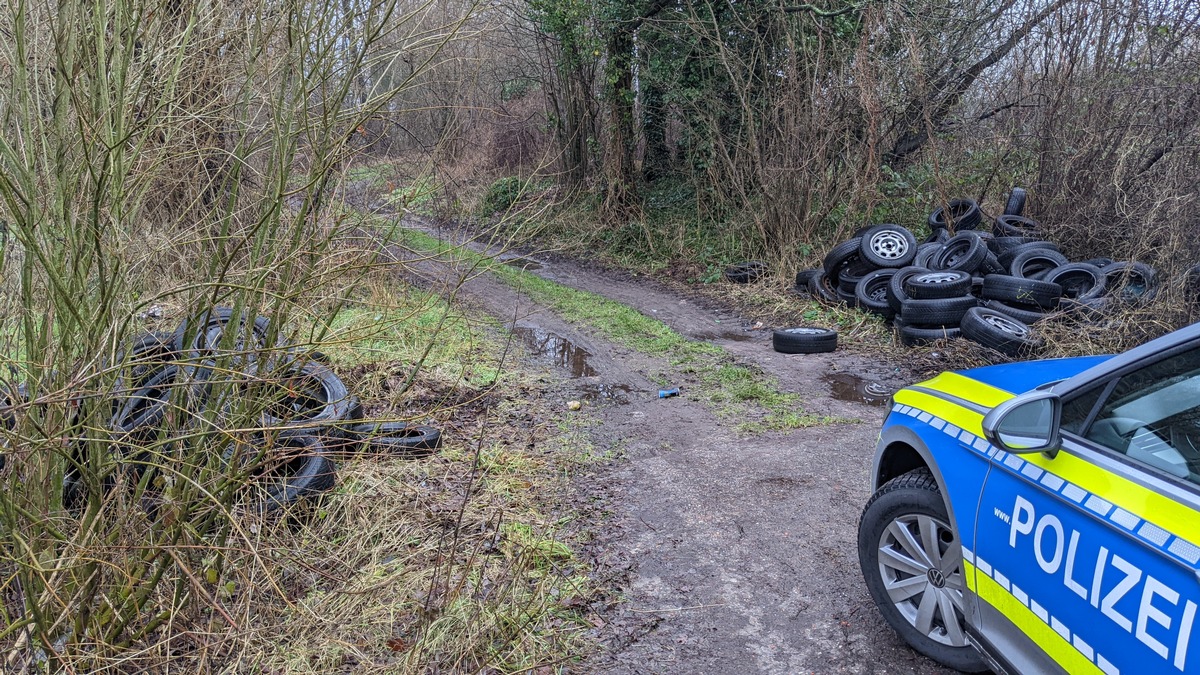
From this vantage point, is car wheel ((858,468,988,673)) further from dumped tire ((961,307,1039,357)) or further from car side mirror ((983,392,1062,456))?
dumped tire ((961,307,1039,357))

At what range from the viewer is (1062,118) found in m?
10.8

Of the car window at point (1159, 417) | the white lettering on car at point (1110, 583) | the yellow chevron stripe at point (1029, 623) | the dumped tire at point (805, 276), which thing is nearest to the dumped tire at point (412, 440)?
the yellow chevron stripe at point (1029, 623)

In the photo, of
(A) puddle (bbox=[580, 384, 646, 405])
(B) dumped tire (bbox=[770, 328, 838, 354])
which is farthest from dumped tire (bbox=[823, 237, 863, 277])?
(A) puddle (bbox=[580, 384, 646, 405])

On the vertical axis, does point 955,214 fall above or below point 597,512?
above

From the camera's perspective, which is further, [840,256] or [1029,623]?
[840,256]

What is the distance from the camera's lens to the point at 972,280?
931cm

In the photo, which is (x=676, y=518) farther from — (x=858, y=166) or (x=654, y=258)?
(x=654, y=258)

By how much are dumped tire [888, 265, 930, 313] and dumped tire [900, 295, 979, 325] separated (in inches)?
12.7

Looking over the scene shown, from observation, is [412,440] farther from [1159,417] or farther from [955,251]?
[955,251]

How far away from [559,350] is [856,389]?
3.55 meters

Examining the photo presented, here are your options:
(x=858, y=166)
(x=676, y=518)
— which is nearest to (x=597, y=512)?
(x=676, y=518)

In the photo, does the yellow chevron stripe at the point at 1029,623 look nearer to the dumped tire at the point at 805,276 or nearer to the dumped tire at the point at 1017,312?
the dumped tire at the point at 1017,312

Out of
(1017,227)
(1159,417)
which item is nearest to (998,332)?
(1017,227)

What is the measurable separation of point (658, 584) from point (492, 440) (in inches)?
105
